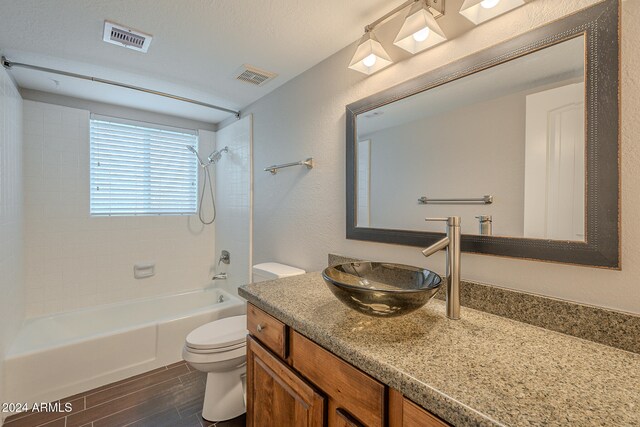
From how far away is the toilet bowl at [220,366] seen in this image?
168cm

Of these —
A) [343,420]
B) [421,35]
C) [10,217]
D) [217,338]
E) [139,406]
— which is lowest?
[139,406]

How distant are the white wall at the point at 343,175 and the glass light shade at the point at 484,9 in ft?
0.11

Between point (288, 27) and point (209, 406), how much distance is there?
87.7 inches

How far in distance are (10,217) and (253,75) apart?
6.21ft

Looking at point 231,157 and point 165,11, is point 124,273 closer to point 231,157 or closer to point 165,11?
point 231,157

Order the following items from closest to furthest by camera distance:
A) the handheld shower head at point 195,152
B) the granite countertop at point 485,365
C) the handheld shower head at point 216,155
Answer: the granite countertop at point 485,365, the handheld shower head at point 216,155, the handheld shower head at point 195,152

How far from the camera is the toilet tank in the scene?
1.90 m

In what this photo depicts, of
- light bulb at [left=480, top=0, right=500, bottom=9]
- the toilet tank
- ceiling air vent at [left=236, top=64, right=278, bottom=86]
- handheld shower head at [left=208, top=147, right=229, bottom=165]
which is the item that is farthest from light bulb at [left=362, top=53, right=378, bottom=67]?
handheld shower head at [left=208, top=147, right=229, bottom=165]

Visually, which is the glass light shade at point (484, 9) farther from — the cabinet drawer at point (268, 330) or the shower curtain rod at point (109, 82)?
the shower curtain rod at point (109, 82)

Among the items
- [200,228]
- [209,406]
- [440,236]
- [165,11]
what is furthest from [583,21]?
[200,228]

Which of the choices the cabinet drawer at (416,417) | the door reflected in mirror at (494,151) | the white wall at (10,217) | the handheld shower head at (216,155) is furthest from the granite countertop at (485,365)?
the handheld shower head at (216,155)

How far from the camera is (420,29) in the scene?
3.72 ft

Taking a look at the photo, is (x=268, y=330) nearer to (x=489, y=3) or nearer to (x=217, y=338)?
(x=217, y=338)

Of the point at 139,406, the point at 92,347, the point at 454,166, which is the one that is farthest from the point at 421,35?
the point at 92,347
